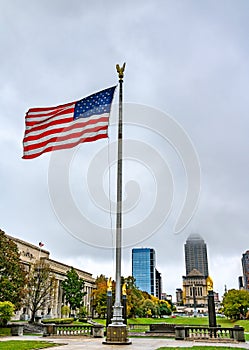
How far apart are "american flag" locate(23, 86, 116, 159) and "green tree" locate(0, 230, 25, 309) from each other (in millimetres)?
21938

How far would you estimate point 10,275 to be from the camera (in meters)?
40.2

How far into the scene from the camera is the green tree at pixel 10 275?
127ft

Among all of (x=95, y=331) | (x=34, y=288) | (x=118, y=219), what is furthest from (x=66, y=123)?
Result: (x=34, y=288)

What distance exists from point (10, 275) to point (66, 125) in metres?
24.8

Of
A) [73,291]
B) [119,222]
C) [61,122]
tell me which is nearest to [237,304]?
[73,291]

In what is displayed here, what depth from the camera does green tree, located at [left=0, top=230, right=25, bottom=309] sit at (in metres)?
38.7

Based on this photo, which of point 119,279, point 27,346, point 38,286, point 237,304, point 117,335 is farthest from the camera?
point 237,304

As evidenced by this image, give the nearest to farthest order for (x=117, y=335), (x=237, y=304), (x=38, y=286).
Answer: (x=117, y=335) → (x=38, y=286) → (x=237, y=304)

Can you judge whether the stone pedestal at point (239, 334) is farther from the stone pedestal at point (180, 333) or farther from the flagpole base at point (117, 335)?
the flagpole base at point (117, 335)

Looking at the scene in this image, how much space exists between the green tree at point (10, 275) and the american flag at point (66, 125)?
864 inches

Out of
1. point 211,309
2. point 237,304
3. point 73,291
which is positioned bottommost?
point 211,309

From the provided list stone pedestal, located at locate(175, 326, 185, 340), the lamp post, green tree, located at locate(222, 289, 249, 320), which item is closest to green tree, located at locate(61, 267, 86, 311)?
green tree, located at locate(222, 289, 249, 320)

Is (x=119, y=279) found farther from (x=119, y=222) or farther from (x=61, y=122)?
(x=61, y=122)

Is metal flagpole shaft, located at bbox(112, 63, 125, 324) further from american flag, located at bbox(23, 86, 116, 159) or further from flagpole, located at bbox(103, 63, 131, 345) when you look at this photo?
american flag, located at bbox(23, 86, 116, 159)
